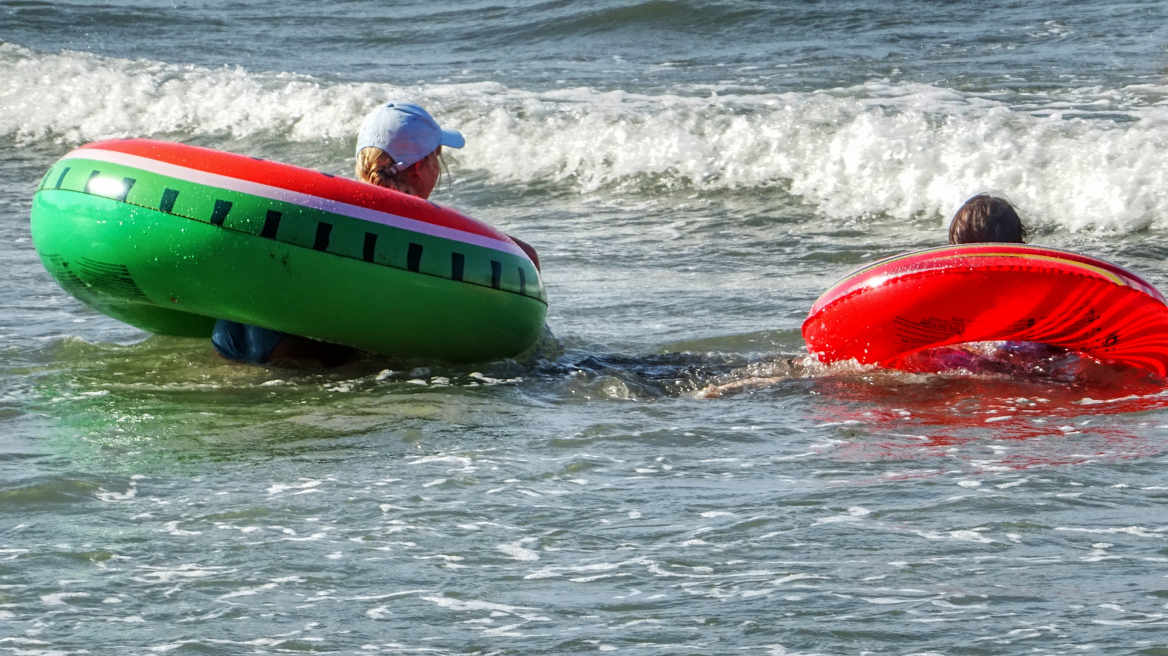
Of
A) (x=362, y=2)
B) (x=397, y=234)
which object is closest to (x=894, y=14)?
(x=362, y=2)

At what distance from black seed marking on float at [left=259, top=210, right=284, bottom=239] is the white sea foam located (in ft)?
17.9

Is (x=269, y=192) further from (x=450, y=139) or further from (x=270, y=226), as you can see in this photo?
(x=450, y=139)

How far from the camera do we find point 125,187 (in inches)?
191

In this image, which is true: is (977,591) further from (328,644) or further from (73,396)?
(73,396)

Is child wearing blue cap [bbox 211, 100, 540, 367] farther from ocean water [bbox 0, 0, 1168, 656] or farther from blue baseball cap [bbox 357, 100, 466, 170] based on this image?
ocean water [bbox 0, 0, 1168, 656]

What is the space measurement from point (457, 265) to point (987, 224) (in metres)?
2.07

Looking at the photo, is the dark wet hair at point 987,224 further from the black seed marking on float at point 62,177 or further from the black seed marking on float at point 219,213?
the black seed marking on float at point 62,177

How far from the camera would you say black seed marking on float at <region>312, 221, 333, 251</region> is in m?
4.81

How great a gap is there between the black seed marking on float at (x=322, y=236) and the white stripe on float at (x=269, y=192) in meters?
0.06

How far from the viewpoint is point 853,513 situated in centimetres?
352

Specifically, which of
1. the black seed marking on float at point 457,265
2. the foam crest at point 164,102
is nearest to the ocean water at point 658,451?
the black seed marking on float at point 457,265

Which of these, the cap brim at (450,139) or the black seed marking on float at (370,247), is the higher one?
the cap brim at (450,139)

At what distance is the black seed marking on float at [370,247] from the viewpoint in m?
4.88

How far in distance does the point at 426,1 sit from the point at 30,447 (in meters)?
15.3
